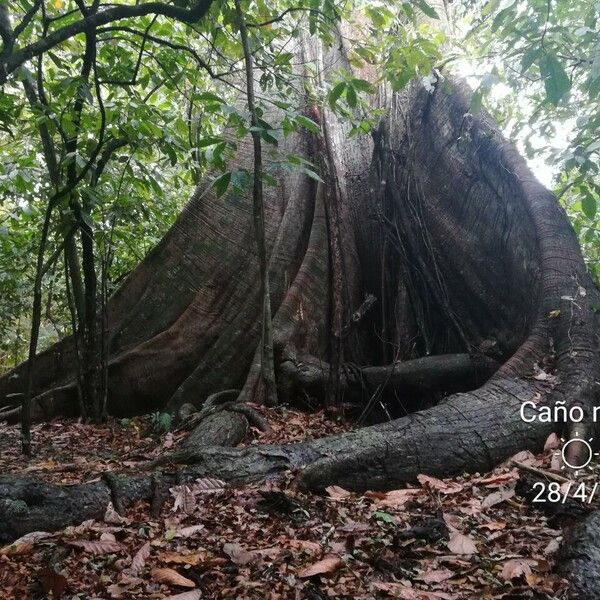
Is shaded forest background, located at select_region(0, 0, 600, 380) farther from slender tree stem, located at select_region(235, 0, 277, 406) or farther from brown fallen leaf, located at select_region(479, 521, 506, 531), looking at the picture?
brown fallen leaf, located at select_region(479, 521, 506, 531)

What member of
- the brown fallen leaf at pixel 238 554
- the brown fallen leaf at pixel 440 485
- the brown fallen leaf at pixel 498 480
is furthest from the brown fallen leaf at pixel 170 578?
the brown fallen leaf at pixel 498 480

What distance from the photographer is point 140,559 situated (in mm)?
2088

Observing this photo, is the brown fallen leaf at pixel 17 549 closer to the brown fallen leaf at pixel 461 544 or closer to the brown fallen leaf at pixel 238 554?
the brown fallen leaf at pixel 238 554

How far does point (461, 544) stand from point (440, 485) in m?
0.64

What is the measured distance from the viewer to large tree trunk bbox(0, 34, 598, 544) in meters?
4.21

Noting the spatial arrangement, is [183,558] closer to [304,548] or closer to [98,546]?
[98,546]

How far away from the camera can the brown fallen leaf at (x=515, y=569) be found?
195 centimetres

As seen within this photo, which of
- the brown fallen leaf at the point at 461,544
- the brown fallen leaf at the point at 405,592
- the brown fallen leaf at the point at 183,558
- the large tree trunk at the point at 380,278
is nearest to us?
the brown fallen leaf at the point at 405,592

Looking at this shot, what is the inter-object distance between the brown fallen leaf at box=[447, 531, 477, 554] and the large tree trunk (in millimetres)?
1325

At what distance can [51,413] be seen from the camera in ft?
16.3

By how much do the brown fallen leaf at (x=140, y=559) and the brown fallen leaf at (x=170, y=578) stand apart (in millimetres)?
70

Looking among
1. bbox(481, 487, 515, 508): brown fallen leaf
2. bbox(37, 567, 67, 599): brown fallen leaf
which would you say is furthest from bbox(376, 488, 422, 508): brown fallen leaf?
bbox(37, 567, 67, 599): brown fallen leaf

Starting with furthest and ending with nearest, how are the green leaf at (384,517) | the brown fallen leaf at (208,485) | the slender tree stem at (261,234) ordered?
1. the slender tree stem at (261,234)
2. the brown fallen leaf at (208,485)
3. the green leaf at (384,517)

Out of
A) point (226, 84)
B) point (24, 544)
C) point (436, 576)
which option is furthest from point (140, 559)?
point (226, 84)
